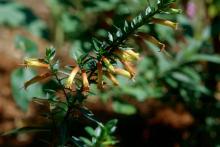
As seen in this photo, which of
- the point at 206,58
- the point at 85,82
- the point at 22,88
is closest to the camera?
the point at 85,82

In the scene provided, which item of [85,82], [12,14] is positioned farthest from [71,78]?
[12,14]

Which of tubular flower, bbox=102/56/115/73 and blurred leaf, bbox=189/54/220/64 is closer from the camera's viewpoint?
tubular flower, bbox=102/56/115/73

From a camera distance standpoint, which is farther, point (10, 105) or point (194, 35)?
point (10, 105)

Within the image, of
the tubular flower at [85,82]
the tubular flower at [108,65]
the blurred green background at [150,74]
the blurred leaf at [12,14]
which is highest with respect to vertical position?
the tubular flower at [108,65]

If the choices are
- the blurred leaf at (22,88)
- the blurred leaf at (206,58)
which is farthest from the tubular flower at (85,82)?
the blurred leaf at (206,58)

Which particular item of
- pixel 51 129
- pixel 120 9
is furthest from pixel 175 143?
pixel 51 129

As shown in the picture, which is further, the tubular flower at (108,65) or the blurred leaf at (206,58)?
the blurred leaf at (206,58)

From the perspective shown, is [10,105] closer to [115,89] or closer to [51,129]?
[115,89]

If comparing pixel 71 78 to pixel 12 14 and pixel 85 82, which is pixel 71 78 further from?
pixel 12 14

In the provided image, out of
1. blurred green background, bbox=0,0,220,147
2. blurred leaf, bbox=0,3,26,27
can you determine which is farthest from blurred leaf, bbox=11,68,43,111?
blurred leaf, bbox=0,3,26,27

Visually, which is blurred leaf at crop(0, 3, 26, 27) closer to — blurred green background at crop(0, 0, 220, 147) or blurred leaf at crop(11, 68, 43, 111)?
blurred green background at crop(0, 0, 220, 147)

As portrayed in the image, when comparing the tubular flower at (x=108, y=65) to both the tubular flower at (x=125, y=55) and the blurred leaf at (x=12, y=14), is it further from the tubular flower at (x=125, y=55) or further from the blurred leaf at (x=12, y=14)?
the blurred leaf at (x=12, y=14)
